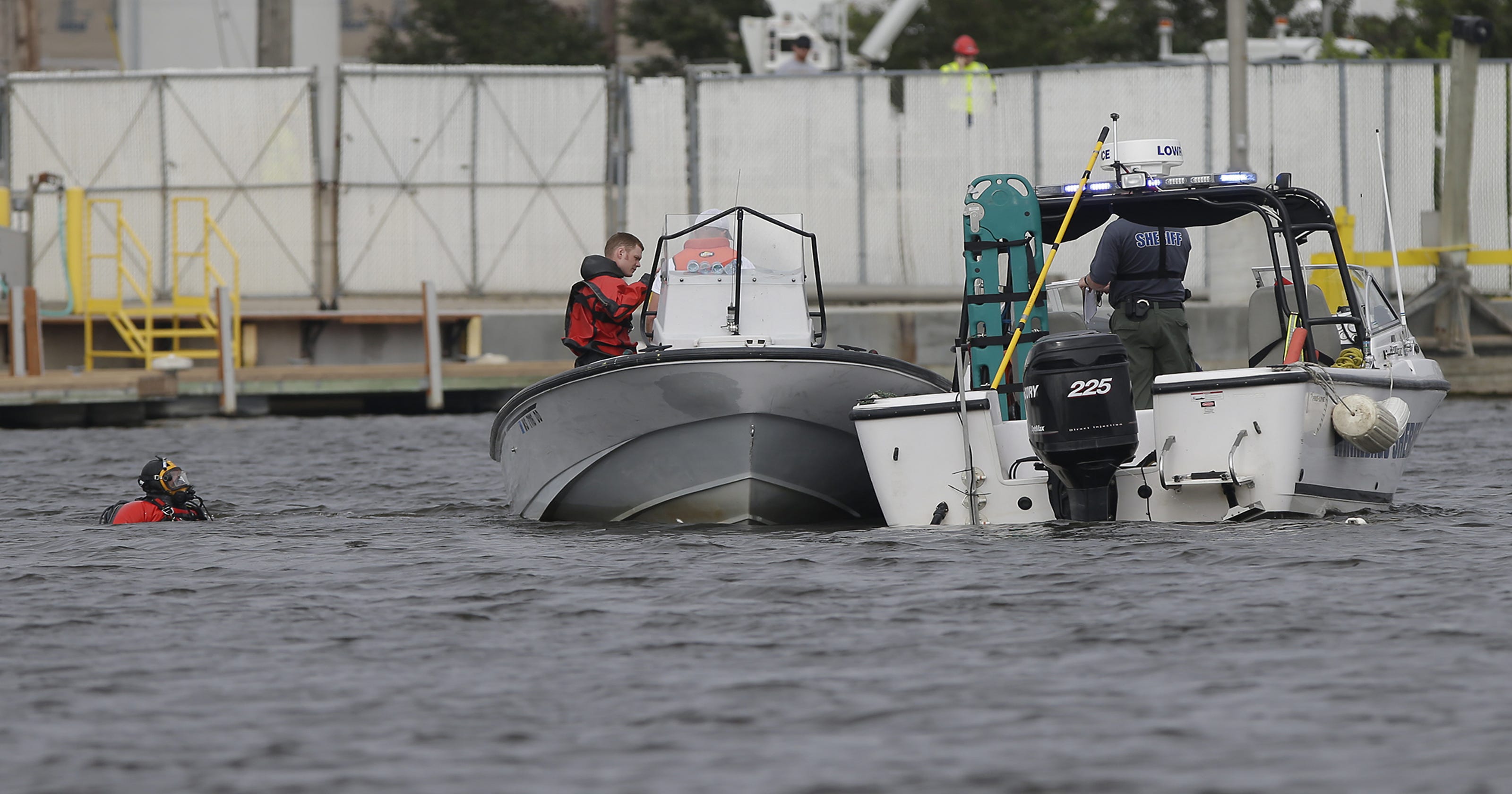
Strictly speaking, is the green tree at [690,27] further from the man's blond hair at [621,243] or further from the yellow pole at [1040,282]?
the yellow pole at [1040,282]

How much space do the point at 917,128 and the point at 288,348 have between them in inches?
310

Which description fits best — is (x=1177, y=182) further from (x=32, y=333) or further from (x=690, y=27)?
(x=690, y=27)

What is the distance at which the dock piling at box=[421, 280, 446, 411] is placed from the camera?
19.9 m

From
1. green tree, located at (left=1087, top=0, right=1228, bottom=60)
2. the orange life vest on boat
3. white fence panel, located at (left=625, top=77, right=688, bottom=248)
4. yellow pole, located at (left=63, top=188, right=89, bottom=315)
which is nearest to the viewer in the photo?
the orange life vest on boat

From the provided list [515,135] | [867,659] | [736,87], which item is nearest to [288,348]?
[515,135]

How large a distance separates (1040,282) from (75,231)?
50.0 feet

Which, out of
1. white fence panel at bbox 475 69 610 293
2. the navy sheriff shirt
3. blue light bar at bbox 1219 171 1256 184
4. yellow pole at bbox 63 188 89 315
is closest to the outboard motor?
the navy sheriff shirt

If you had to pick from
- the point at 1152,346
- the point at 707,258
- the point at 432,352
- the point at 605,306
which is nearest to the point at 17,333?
the point at 432,352

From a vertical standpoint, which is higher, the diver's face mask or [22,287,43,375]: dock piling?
[22,287,43,375]: dock piling

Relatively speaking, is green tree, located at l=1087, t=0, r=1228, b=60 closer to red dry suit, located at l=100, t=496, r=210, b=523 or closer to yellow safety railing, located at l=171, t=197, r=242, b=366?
yellow safety railing, located at l=171, t=197, r=242, b=366

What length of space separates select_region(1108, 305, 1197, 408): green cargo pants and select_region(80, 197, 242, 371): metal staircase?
1240cm

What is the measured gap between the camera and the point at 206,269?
21422 millimetres

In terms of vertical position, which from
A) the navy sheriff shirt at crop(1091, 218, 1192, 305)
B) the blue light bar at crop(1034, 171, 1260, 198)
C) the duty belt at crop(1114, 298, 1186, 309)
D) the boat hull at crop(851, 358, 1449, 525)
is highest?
the blue light bar at crop(1034, 171, 1260, 198)

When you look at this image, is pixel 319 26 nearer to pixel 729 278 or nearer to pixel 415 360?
pixel 415 360
